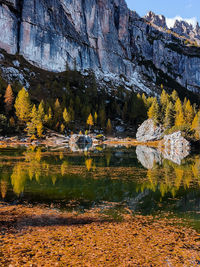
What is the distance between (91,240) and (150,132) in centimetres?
8427

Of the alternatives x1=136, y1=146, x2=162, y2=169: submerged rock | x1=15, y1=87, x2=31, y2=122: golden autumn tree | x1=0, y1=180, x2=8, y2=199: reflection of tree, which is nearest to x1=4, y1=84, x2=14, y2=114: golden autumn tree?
x1=15, y1=87, x2=31, y2=122: golden autumn tree

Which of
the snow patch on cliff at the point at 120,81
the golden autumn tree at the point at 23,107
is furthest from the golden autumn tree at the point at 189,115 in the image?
the snow patch on cliff at the point at 120,81

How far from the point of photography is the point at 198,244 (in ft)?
34.1

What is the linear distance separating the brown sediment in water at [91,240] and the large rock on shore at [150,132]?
79249mm

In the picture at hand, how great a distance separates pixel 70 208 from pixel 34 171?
1423 centimetres

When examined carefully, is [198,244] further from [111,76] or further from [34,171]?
[111,76]

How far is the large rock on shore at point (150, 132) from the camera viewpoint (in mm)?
90550

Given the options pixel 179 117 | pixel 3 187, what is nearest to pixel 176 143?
pixel 179 117

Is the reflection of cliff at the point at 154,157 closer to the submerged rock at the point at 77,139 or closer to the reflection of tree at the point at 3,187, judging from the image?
the reflection of tree at the point at 3,187

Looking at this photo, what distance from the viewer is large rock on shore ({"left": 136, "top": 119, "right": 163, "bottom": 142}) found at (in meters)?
90.6

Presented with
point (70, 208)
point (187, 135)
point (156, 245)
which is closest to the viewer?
point (156, 245)

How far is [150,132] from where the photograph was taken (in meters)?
91.6

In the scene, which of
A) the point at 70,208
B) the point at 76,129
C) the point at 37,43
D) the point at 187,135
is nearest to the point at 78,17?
the point at 37,43

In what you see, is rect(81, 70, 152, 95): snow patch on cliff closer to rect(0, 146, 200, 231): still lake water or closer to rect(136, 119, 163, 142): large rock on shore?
rect(136, 119, 163, 142): large rock on shore
